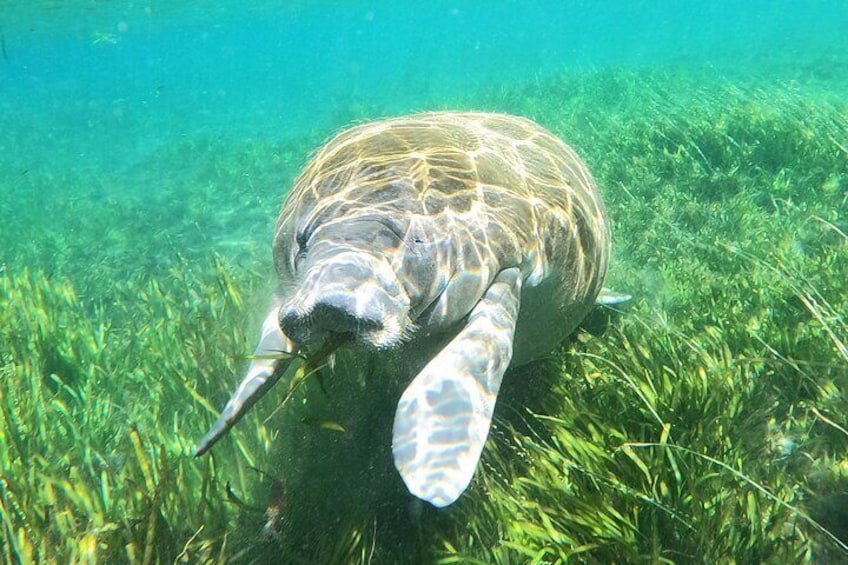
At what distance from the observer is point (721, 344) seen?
3.92 m

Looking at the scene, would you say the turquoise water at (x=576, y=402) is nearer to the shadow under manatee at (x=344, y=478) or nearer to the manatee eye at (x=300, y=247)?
the shadow under manatee at (x=344, y=478)

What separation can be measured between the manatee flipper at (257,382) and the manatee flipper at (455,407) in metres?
0.75

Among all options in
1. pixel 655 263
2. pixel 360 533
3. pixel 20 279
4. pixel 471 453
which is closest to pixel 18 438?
pixel 360 533

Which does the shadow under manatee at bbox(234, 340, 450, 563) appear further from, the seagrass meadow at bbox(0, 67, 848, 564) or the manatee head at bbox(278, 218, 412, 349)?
the manatee head at bbox(278, 218, 412, 349)

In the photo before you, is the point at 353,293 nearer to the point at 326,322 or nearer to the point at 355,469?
the point at 326,322

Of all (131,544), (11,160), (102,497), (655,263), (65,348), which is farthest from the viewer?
(11,160)

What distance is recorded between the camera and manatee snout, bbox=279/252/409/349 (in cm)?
250

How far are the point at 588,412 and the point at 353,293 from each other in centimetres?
149

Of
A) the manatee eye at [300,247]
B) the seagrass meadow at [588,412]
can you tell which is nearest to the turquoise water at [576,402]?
the seagrass meadow at [588,412]

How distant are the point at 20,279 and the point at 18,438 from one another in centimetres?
441

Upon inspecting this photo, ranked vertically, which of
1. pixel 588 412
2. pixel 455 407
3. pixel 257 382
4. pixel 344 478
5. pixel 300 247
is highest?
pixel 300 247

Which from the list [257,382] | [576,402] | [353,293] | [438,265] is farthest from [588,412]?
[257,382]

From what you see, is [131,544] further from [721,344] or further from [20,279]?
[20,279]

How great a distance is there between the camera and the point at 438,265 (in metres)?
2.96
